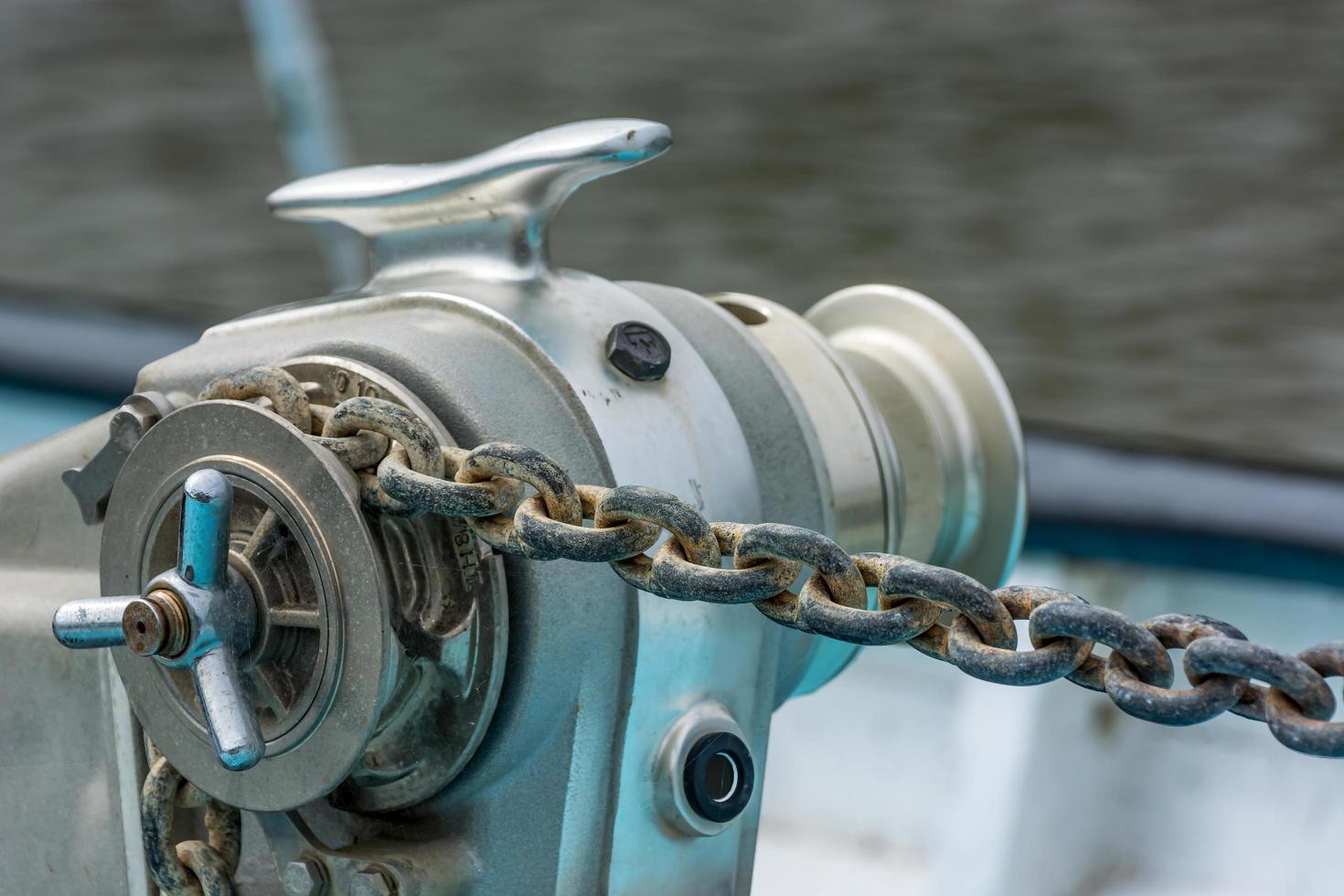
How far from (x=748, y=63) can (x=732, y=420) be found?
3.00 meters

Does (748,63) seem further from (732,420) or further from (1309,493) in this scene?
(732,420)

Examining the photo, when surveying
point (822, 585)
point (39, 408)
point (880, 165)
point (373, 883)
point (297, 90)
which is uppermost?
point (880, 165)

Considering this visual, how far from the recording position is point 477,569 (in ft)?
2.24

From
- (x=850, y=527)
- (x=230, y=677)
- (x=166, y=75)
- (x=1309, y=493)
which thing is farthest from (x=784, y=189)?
(x=230, y=677)

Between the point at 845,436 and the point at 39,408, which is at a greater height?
the point at 39,408

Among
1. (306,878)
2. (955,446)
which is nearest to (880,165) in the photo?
(955,446)

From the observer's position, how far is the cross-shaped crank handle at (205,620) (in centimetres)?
65

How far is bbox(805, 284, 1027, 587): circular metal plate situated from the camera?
95 centimetres

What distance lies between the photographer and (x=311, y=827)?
75 centimetres

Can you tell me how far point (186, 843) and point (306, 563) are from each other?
175 millimetres

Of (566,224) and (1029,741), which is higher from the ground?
(566,224)

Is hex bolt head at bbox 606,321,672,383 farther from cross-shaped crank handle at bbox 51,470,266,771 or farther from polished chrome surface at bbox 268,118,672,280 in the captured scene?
cross-shaped crank handle at bbox 51,470,266,771

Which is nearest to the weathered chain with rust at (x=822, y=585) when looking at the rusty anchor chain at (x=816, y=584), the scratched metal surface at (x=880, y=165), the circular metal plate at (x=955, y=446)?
the rusty anchor chain at (x=816, y=584)

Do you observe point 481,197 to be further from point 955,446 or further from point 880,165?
point 880,165
